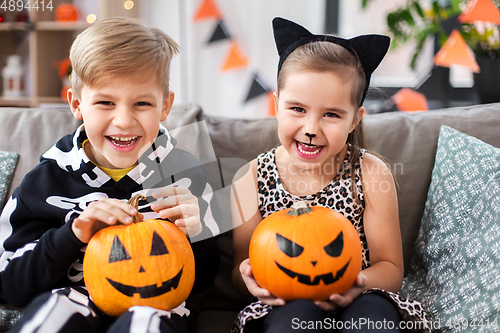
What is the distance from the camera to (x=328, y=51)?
1.11m

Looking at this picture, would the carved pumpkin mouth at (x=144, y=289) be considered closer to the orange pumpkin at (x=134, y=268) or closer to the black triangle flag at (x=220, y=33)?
the orange pumpkin at (x=134, y=268)

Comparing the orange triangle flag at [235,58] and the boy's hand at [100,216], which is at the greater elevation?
the orange triangle flag at [235,58]

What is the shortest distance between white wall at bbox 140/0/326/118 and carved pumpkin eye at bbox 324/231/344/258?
2.18m

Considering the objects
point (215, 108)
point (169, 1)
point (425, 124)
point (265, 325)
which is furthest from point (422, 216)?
point (169, 1)

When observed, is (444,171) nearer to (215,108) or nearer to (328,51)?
(328,51)

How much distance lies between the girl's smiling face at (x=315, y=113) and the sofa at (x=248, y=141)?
1.10ft

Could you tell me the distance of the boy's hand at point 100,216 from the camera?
92cm

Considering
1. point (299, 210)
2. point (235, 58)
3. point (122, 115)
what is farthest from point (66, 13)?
point (299, 210)

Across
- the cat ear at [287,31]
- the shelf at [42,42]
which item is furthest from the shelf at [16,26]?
the cat ear at [287,31]

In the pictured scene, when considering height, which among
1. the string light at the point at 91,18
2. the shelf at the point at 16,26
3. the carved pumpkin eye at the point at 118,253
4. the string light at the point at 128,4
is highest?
the string light at the point at 128,4

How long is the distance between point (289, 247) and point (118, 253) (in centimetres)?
38

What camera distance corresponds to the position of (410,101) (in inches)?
108

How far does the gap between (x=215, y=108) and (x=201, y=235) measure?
2.03 m

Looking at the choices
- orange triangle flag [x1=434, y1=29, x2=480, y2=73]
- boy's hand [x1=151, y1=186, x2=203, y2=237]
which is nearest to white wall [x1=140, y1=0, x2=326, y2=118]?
orange triangle flag [x1=434, y1=29, x2=480, y2=73]
